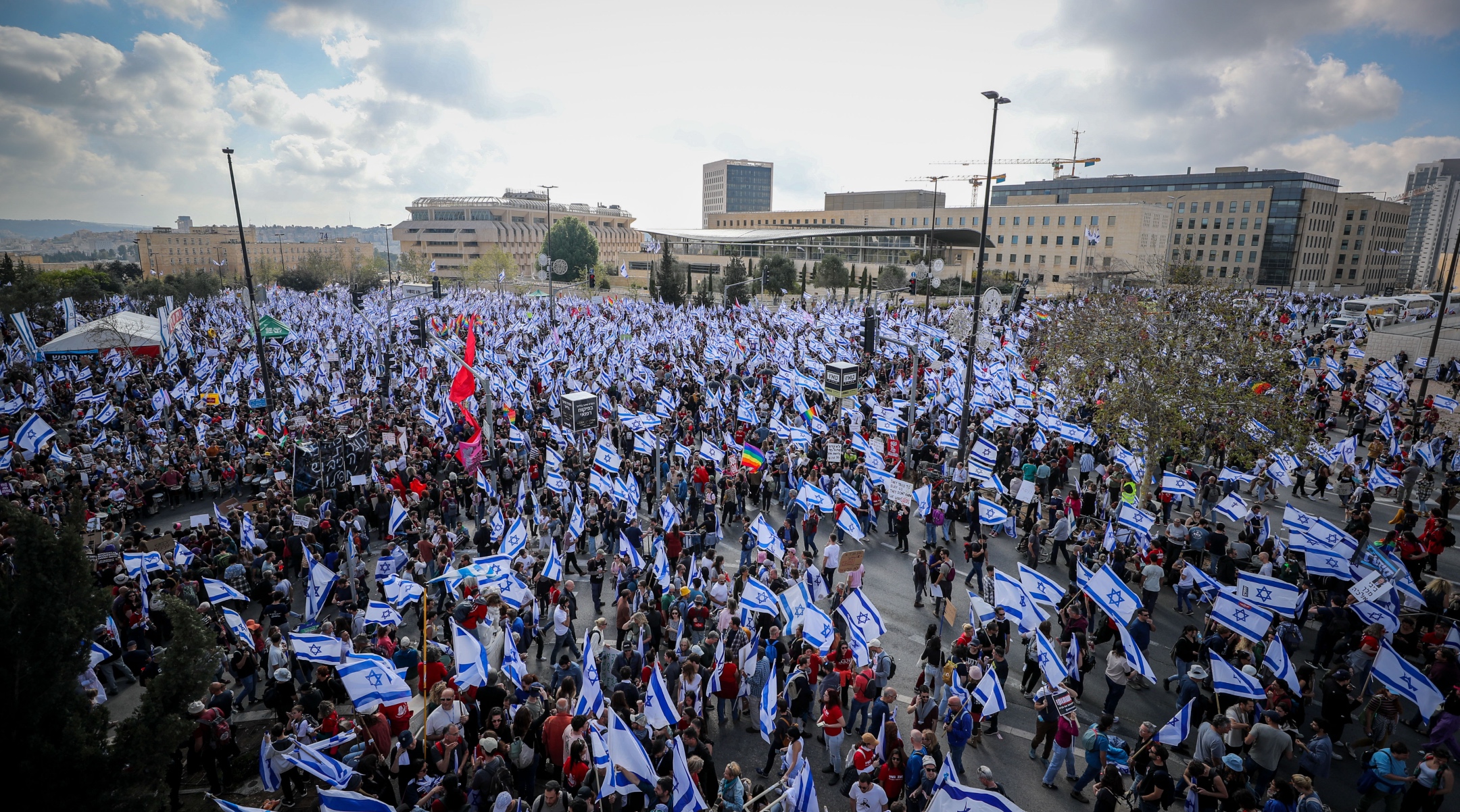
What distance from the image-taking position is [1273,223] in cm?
10056

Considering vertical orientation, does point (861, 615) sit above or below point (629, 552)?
above

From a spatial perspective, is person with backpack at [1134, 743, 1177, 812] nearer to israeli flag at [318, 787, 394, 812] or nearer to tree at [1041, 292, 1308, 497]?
israeli flag at [318, 787, 394, 812]

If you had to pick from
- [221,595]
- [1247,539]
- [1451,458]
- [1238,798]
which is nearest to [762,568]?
[1238,798]

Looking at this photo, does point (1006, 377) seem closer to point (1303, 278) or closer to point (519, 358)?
point (519, 358)

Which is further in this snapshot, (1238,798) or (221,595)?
(221,595)

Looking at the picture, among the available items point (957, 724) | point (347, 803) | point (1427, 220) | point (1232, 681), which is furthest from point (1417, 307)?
point (1427, 220)

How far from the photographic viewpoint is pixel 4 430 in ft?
73.1

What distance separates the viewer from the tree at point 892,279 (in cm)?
7762

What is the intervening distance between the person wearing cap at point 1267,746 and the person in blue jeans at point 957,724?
3378 millimetres

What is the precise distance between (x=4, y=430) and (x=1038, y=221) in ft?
335

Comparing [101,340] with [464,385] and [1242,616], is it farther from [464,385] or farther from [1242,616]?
[1242,616]

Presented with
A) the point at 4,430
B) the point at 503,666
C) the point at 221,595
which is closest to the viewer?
the point at 503,666

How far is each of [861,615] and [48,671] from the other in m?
9.04

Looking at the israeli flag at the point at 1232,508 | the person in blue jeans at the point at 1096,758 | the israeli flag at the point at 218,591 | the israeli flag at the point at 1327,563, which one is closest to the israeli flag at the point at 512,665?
the israeli flag at the point at 218,591
